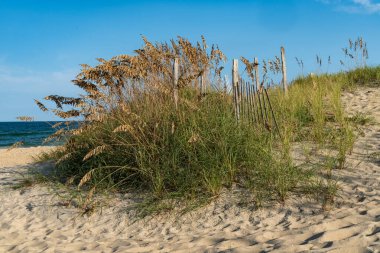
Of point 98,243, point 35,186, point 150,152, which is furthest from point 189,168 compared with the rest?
point 35,186

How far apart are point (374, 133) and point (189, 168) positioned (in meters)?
3.95

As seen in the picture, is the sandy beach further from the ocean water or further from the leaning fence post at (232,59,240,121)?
the ocean water

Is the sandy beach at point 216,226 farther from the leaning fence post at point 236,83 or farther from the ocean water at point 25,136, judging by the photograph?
the ocean water at point 25,136

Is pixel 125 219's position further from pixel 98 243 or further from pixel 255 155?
pixel 255 155

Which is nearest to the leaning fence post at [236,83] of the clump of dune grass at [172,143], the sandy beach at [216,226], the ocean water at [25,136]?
the clump of dune grass at [172,143]

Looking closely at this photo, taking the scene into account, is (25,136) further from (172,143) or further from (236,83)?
(172,143)

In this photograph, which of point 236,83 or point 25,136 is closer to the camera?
point 236,83

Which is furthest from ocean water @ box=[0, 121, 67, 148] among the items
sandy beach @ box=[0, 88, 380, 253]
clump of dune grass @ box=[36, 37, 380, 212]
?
sandy beach @ box=[0, 88, 380, 253]

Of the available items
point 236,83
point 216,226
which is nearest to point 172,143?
point 216,226

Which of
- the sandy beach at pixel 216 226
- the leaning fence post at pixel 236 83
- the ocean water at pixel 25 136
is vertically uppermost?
the leaning fence post at pixel 236 83

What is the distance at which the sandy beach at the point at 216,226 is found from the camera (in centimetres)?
359

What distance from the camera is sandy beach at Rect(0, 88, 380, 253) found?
359 cm

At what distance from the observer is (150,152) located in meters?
5.25

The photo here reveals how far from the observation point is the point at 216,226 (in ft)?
14.1
